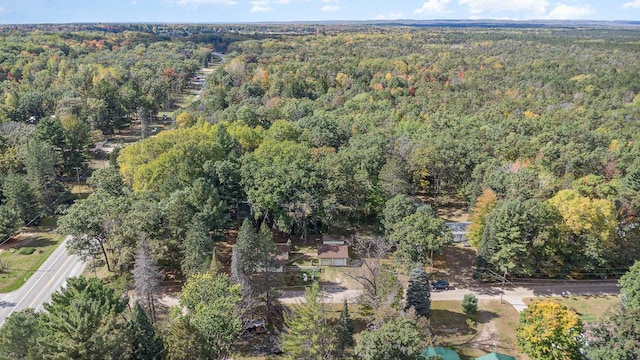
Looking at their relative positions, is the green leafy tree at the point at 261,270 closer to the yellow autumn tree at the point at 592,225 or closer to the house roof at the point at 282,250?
the house roof at the point at 282,250

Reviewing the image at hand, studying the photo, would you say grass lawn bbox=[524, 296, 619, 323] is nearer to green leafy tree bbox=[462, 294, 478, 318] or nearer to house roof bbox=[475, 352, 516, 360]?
green leafy tree bbox=[462, 294, 478, 318]

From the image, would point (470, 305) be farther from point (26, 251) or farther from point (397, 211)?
point (26, 251)

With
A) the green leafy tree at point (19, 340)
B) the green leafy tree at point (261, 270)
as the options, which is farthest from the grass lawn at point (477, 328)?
the green leafy tree at point (19, 340)

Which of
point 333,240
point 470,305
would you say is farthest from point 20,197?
point 470,305

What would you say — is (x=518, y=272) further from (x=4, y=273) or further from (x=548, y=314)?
(x=4, y=273)

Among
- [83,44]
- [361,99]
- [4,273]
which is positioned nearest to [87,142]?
[4,273]

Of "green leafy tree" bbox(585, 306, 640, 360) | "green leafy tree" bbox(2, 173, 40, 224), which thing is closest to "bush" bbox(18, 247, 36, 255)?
"green leafy tree" bbox(2, 173, 40, 224)

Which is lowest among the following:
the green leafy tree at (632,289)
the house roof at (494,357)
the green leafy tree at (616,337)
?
the house roof at (494,357)
